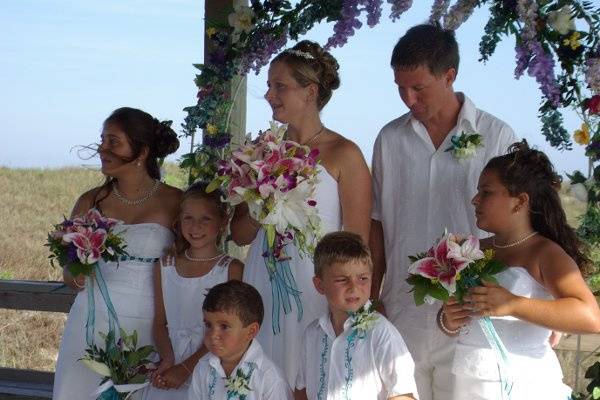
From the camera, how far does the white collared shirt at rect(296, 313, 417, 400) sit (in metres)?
3.68

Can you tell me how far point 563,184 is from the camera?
4035mm

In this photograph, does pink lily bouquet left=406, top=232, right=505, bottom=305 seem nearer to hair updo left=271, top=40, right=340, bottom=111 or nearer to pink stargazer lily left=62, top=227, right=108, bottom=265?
hair updo left=271, top=40, right=340, bottom=111

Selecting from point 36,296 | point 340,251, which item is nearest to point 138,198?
point 340,251

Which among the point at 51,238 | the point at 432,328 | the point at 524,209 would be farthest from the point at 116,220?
the point at 524,209

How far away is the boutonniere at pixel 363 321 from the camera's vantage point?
12.3 ft

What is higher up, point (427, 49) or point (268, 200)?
point (427, 49)

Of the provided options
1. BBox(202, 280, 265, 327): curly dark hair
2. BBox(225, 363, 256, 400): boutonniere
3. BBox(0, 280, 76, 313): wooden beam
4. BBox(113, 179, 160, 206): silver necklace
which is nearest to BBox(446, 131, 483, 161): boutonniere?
BBox(202, 280, 265, 327): curly dark hair

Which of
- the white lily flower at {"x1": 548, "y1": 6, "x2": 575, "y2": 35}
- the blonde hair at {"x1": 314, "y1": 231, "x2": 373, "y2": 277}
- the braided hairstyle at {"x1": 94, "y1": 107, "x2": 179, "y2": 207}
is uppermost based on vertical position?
the white lily flower at {"x1": 548, "y1": 6, "x2": 575, "y2": 35}

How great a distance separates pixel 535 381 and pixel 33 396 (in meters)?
4.40

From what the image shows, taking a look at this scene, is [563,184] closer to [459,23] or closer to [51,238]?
[459,23]

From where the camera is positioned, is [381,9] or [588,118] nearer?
[588,118]

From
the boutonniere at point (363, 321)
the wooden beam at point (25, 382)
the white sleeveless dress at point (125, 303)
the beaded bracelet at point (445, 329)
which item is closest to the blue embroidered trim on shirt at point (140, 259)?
the white sleeveless dress at point (125, 303)

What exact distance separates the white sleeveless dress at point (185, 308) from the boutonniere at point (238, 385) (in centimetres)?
60

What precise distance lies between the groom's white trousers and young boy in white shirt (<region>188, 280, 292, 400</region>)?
594mm
